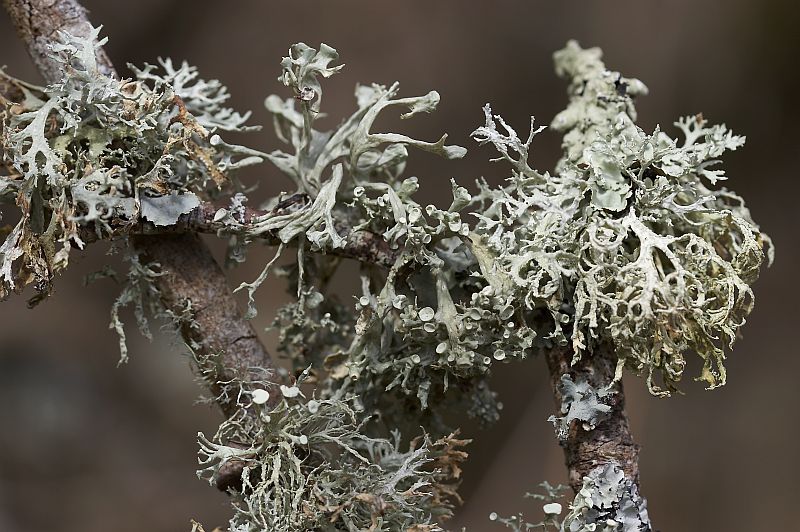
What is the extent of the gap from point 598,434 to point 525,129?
3.60ft

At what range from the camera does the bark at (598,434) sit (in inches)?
27.5

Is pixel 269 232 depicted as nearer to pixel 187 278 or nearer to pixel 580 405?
pixel 187 278

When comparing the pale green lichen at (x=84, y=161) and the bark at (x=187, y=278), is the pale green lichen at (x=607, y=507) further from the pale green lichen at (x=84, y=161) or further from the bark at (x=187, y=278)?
the pale green lichen at (x=84, y=161)

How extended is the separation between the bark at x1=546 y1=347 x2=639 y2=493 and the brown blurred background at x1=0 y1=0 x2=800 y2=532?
101 centimetres

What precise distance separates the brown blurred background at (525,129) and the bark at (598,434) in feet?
3.32

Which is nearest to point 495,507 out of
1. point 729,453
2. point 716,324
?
point 729,453

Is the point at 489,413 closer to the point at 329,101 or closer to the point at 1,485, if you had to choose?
the point at 329,101

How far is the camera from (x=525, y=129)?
171cm

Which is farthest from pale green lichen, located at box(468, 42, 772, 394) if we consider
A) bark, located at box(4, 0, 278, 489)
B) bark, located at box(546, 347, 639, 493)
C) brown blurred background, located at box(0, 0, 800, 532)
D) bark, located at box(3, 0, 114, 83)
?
brown blurred background, located at box(0, 0, 800, 532)

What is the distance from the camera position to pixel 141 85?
703mm

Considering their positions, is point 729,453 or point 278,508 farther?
point 729,453

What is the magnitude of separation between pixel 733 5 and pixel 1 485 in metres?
1.84

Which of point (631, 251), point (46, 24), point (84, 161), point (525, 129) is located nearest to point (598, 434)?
point (631, 251)

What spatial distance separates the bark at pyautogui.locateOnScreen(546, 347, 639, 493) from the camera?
27.5 inches
